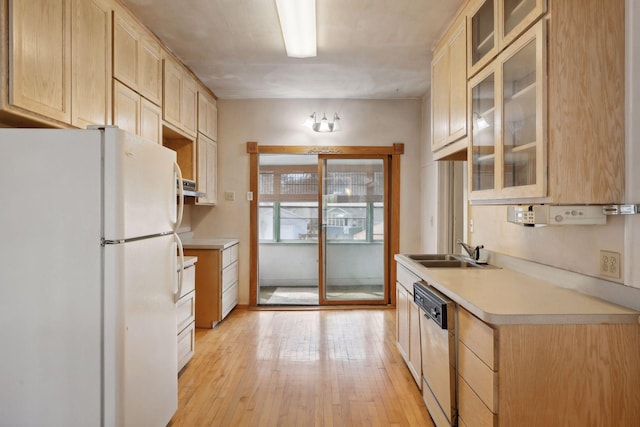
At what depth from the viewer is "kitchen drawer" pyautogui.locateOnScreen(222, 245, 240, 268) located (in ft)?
13.2

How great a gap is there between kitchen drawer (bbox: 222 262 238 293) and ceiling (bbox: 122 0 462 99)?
2.08 metres

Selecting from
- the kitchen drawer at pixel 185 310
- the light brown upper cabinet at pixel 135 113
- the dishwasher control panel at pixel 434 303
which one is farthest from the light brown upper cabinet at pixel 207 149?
the dishwasher control panel at pixel 434 303

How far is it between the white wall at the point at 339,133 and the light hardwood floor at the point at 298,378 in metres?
1.53

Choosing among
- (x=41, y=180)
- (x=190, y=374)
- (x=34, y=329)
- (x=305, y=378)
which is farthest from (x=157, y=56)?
(x=305, y=378)

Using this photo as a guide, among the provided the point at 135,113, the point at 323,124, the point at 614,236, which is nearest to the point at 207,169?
the point at 323,124

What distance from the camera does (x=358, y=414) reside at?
227 centimetres

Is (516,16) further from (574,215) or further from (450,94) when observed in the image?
(574,215)

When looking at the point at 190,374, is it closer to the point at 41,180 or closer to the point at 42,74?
the point at 41,180

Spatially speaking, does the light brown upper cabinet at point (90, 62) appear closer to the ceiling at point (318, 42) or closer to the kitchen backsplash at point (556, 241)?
the ceiling at point (318, 42)

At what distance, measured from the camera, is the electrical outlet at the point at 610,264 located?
156 centimetres

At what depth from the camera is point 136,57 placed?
2652 millimetres

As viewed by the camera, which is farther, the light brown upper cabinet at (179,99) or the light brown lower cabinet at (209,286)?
the light brown lower cabinet at (209,286)

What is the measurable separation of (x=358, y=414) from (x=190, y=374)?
1.33 m

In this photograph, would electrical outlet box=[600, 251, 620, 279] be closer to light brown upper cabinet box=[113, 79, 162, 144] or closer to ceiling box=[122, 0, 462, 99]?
ceiling box=[122, 0, 462, 99]
